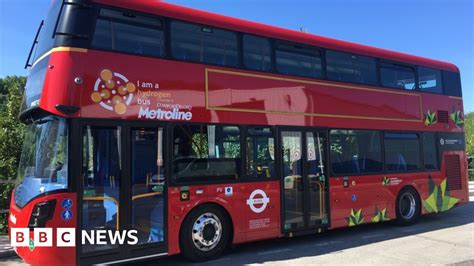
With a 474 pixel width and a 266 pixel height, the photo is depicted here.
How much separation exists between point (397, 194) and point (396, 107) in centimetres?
207

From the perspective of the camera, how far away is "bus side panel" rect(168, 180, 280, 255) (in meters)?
7.00

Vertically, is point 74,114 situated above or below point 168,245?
above

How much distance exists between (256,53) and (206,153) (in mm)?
2221

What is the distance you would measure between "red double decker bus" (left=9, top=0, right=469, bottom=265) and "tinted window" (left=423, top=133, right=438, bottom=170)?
91 centimetres

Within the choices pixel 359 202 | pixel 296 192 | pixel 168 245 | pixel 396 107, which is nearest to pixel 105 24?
pixel 168 245

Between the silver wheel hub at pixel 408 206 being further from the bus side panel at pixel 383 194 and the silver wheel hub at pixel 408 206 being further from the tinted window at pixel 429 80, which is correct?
the tinted window at pixel 429 80

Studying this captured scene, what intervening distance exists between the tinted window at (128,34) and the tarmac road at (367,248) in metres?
3.49

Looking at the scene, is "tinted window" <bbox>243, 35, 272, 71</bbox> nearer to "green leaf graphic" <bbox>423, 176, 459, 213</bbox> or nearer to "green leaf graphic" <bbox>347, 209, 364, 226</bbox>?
"green leaf graphic" <bbox>347, 209, 364, 226</bbox>

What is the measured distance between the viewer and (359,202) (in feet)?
31.7

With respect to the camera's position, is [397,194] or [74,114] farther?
[397,194]

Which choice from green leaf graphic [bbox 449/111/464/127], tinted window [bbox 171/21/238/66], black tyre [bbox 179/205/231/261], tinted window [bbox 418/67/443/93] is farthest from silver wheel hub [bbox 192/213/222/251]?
green leaf graphic [bbox 449/111/464/127]

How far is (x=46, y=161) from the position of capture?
6.21 metres

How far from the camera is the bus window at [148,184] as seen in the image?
21.9 feet

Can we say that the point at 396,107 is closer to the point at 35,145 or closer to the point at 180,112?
the point at 180,112
